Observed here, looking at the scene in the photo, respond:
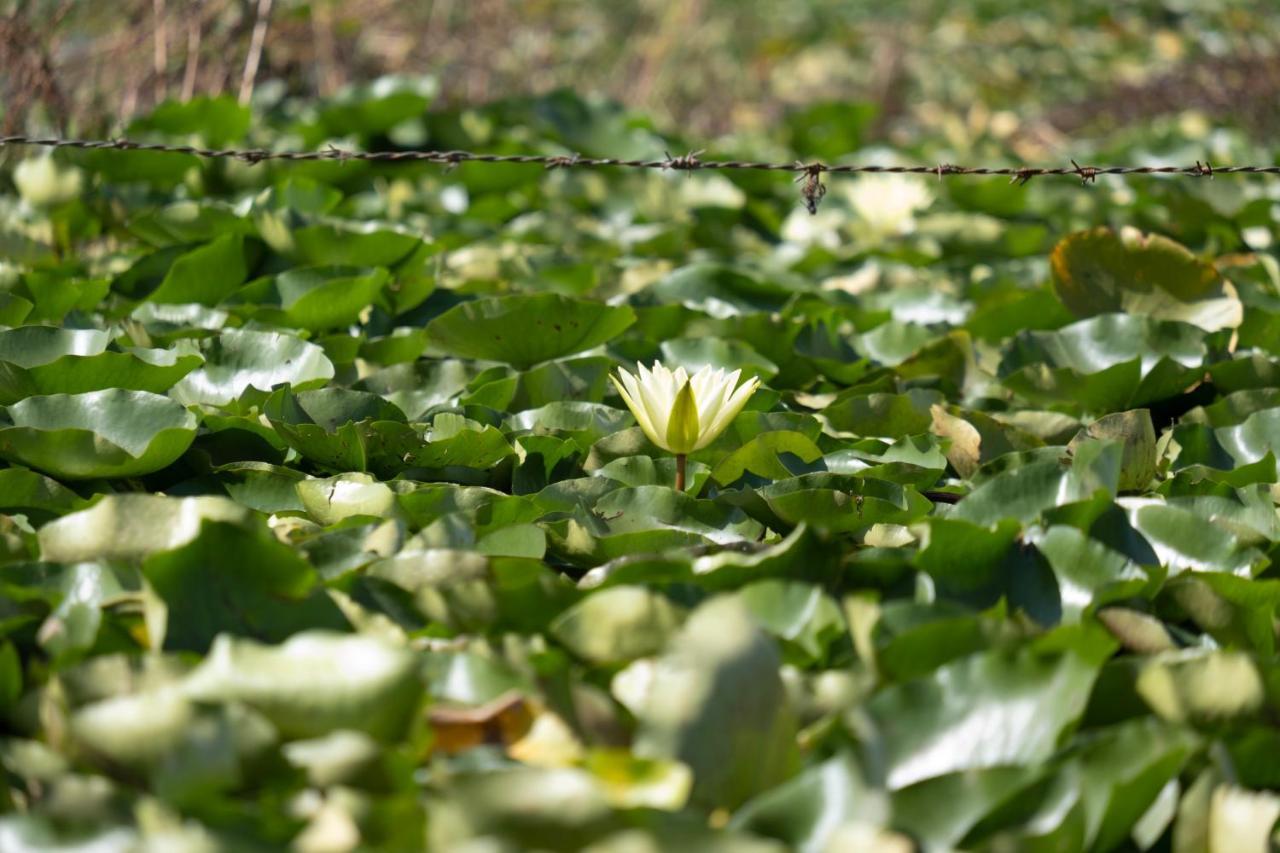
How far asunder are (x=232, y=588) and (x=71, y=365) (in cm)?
66

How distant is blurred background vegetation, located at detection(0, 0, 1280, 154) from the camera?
4191 mm

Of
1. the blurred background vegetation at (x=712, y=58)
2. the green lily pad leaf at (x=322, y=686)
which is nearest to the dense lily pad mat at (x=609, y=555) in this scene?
the green lily pad leaf at (x=322, y=686)

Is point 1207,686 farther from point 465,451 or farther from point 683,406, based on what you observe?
point 465,451

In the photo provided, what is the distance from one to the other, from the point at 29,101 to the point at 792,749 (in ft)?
10.4

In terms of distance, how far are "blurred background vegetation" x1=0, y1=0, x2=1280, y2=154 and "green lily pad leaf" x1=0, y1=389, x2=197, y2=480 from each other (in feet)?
6.42

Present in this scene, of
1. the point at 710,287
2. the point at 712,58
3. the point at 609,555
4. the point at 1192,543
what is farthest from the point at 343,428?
the point at 712,58

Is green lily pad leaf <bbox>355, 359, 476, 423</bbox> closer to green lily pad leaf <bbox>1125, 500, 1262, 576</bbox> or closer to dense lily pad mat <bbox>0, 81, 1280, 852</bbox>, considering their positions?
dense lily pad mat <bbox>0, 81, 1280, 852</bbox>

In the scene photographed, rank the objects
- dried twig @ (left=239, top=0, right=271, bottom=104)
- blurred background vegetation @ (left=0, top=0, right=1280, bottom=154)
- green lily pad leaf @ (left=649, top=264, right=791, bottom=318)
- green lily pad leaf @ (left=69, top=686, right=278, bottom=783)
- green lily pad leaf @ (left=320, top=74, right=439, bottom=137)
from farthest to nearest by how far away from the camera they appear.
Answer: blurred background vegetation @ (left=0, top=0, right=1280, bottom=154) → dried twig @ (left=239, top=0, right=271, bottom=104) → green lily pad leaf @ (left=320, top=74, right=439, bottom=137) → green lily pad leaf @ (left=649, top=264, right=791, bottom=318) → green lily pad leaf @ (left=69, top=686, right=278, bottom=783)

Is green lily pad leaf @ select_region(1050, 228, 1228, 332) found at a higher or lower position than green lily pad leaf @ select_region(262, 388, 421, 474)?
lower

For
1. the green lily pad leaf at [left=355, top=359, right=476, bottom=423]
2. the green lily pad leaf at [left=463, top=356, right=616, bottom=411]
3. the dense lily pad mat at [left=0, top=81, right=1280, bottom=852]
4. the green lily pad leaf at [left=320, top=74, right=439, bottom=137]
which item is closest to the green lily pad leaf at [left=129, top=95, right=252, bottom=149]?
the green lily pad leaf at [left=320, top=74, right=439, bottom=137]

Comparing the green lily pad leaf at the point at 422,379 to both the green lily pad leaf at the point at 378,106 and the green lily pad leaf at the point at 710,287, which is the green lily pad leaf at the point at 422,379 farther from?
the green lily pad leaf at the point at 378,106

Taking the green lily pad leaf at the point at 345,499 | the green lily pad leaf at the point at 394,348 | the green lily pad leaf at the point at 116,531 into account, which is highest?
the green lily pad leaf at the point at 116,531

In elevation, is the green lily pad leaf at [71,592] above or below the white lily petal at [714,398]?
above

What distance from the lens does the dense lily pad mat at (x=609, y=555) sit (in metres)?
0.97
